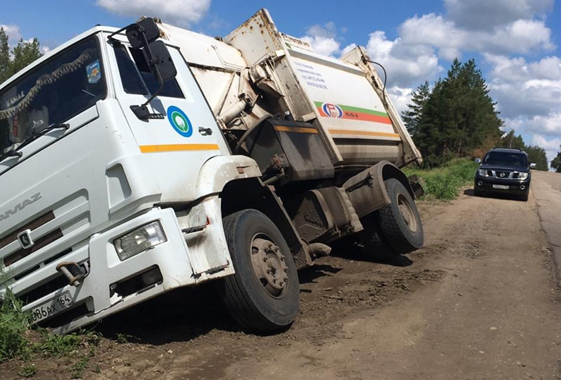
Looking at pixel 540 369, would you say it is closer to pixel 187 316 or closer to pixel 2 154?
pixel 187 316

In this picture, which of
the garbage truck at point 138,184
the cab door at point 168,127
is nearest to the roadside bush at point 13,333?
the garbage truck at point 138,184

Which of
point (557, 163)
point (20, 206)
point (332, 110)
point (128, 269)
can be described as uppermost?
point (332, 110)

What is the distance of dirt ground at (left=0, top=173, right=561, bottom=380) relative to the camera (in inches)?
151

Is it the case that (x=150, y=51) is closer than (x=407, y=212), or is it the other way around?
(x=150, y=51)

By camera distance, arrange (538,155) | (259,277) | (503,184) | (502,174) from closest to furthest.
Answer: (259,277) < (503,184) < (502,174) < (538,155)

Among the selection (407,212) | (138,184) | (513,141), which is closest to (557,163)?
(513,141)

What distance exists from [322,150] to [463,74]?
6616 cm

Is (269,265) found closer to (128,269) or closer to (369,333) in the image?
(369,333)

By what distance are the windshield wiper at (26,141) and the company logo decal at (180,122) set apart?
82cm

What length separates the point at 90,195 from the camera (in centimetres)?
388

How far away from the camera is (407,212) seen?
801 centimetres

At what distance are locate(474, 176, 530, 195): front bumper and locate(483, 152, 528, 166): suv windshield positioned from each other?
143cm

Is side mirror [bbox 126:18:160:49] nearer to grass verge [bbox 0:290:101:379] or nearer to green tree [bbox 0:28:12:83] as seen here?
grass verge [bbox 0:290:101:379]

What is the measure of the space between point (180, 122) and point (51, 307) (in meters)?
1.75
